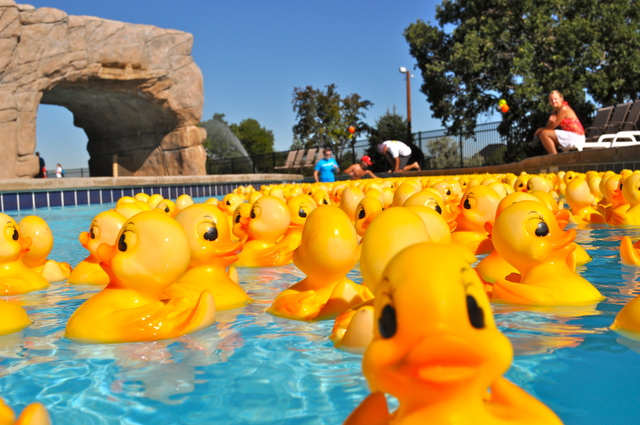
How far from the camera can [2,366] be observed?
265cm

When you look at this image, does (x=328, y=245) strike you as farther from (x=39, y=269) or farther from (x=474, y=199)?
(x=39, y=269)

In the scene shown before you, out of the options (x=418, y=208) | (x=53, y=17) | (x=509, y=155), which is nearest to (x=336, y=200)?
(x=418, y=208)

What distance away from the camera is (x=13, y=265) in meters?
4.52

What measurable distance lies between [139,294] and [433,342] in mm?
2250

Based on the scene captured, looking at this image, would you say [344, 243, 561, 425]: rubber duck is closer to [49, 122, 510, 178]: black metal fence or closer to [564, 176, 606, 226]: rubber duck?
[564, 176, 606, 226]: rubber duck

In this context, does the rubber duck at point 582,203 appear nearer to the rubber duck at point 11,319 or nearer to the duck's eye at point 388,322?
the rubber duck at point 11,319

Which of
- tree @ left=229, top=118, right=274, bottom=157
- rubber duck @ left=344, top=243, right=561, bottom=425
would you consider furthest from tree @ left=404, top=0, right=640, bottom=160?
tree @ left=229, top=118, right=274, bottom=157

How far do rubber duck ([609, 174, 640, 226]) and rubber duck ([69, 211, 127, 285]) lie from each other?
4581 millimetres

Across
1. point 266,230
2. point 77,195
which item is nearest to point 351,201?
point 266,230

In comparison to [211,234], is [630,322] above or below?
below

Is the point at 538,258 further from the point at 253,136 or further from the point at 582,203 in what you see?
the point at 253,136

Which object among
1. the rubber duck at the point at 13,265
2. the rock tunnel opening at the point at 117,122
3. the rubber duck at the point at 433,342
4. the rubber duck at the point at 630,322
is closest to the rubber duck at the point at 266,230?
the rubber duck at the point at 13,265

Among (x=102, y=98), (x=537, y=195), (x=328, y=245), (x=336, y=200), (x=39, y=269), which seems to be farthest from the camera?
(x=102, y=98)

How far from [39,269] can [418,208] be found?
340 centimetres
